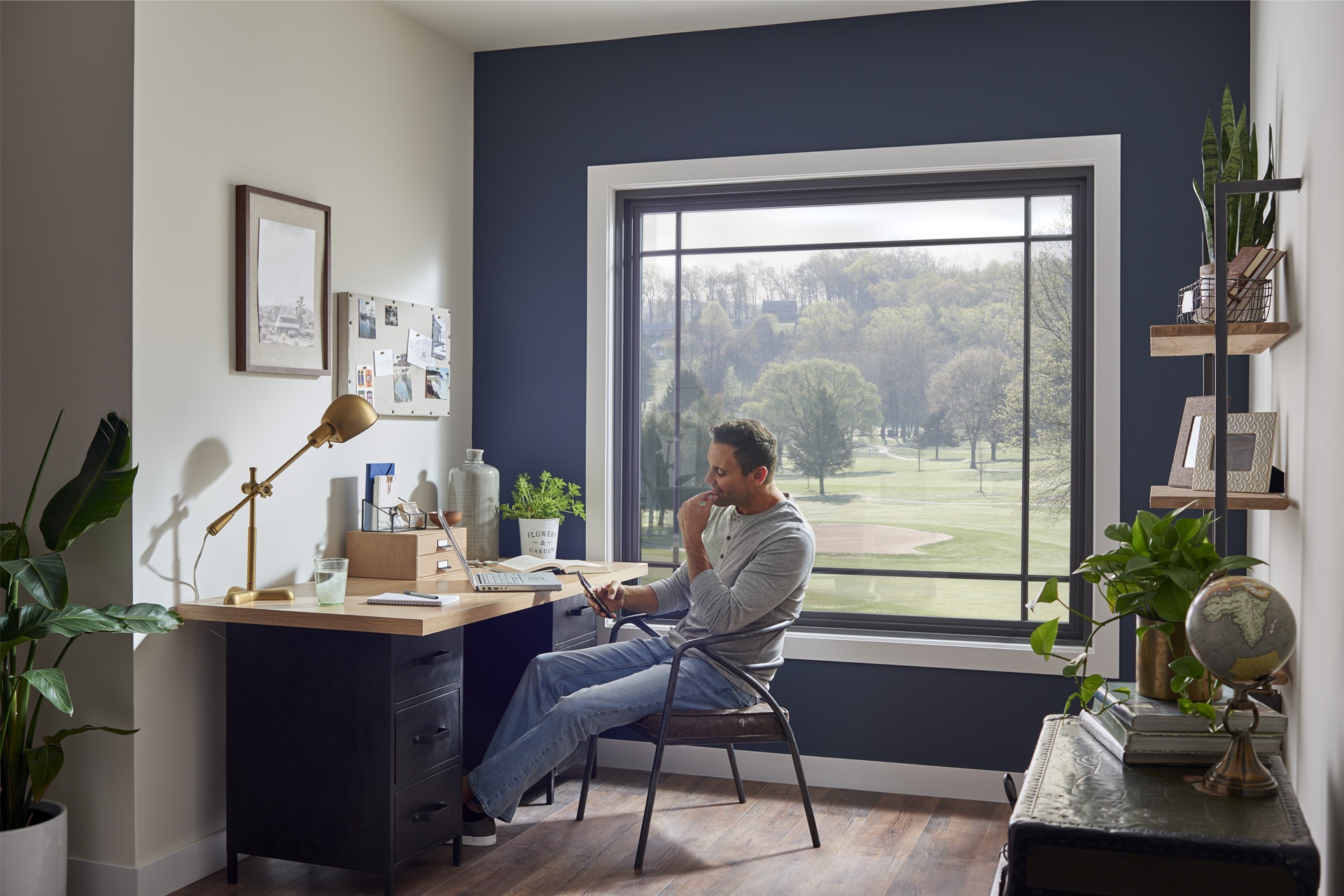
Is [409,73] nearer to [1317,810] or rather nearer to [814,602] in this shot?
[814,602]

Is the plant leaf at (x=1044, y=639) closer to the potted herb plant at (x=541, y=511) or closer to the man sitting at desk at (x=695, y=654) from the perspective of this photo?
the man sitting at desk at (x=695, y=654)

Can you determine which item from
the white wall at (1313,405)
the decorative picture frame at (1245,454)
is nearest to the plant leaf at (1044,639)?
the white wall at (1313,405)

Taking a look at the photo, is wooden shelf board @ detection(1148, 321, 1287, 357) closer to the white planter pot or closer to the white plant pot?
the white plant pot

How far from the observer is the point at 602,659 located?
3537 mm

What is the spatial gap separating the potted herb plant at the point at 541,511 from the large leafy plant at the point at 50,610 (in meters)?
1.50

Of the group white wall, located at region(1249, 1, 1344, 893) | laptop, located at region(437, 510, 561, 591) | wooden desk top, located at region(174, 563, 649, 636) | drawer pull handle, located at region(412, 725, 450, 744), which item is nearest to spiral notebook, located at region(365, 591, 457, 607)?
wooden desk top, located at region(174, 563, 649, 636)

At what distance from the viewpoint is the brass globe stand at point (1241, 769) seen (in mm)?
1643

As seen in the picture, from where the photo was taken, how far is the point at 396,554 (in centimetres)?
357

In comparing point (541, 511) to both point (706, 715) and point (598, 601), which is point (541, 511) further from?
point (706, 715)

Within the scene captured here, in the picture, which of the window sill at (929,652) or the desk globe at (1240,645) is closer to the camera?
the desk globe at (1240,645)

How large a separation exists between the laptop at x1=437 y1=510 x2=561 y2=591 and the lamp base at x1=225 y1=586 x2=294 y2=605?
1.66ft

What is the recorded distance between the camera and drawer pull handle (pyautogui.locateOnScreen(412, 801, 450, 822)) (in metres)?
3.00

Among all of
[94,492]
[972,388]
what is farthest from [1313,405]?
[94,492]

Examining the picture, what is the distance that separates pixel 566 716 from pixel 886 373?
5.71ft
